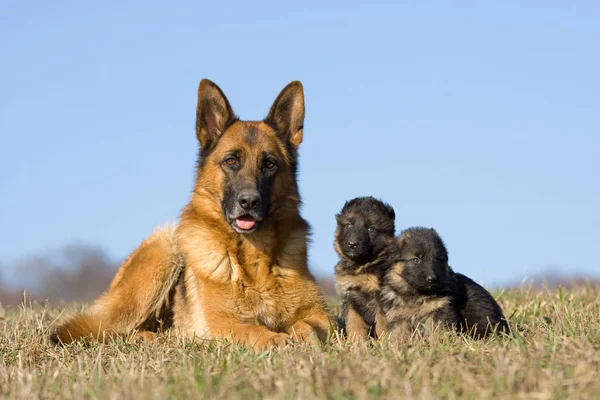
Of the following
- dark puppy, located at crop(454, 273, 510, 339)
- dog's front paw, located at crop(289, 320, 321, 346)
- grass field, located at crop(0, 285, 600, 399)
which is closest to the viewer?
grass field, located at crop(0, 285, 600, 399)

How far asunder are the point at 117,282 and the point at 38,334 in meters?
1.75

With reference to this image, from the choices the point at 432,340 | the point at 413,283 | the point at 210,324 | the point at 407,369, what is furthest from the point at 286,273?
the point at 407,369

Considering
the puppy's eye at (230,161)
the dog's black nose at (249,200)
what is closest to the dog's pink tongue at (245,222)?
the dog's black nose at (249,200)

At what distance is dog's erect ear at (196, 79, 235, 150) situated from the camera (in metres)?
7.62

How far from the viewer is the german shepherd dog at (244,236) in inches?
276

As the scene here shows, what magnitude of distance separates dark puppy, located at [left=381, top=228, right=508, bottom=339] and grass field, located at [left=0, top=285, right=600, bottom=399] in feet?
2.29

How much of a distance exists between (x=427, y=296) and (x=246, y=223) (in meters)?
1.89

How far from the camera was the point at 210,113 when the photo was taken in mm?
7738

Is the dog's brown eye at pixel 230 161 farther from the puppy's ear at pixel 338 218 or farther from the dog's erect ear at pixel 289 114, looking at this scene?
the puppy's ear at pixel 338 218

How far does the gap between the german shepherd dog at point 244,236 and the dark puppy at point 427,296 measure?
810 mm

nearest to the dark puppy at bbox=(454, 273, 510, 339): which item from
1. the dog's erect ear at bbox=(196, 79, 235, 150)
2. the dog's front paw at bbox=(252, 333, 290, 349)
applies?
the dog's front paw at bbox=(252, 333, 290, 349)

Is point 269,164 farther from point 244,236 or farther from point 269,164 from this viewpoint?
point 244,236

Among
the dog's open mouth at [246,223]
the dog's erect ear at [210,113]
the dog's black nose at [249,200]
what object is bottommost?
the dog's open mouth at [246,223]

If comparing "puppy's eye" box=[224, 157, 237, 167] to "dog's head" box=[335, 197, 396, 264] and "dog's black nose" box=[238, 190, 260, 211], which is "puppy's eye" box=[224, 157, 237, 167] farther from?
"dog's head" box=[335, 197, 396, 264]
